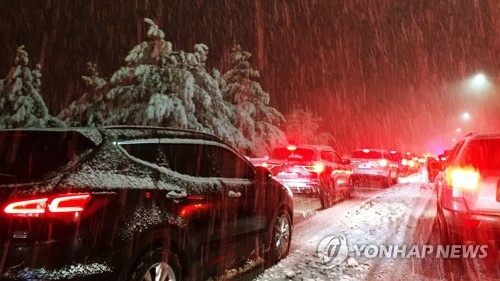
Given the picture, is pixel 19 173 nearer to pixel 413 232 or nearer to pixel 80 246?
pixel 80 246

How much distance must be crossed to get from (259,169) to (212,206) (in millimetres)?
1630

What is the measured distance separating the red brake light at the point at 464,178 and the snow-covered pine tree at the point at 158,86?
16.4 metres

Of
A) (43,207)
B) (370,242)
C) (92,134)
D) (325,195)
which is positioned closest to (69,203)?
(43,207)

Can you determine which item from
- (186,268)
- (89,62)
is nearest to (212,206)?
(186,268)

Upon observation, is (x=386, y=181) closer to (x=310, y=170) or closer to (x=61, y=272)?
(x=310, y=170)

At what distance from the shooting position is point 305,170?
1146cm

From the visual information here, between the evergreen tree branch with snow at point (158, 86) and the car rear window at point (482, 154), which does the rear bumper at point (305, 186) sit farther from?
the evergreen tree branch with snow at point (158, 86)

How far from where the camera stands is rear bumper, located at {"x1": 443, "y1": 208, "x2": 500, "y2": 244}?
556cm

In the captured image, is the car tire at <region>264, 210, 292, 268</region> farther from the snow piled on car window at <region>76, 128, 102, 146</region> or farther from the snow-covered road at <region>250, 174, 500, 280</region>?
the snow piled on car window at <region>76, 128, 102, 146</region>

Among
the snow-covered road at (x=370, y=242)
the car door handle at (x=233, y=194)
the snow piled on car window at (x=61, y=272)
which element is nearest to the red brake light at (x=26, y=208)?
the snow piled on car window at (x=61, y=272)

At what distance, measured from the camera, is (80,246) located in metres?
3.22
